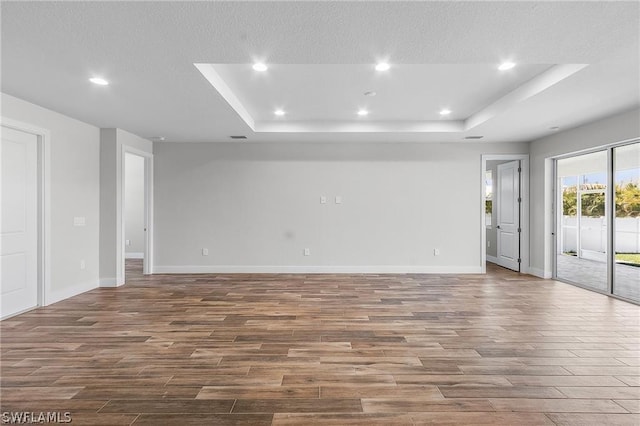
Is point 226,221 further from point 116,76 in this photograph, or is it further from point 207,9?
point 207,9

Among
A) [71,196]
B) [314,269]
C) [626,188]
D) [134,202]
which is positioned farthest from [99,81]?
[626,188]

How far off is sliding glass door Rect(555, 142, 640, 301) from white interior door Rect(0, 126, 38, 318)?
8.05m

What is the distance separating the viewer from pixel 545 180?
5949 millimetres

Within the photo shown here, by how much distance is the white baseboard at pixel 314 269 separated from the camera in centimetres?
637

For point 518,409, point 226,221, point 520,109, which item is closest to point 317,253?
point 226,221

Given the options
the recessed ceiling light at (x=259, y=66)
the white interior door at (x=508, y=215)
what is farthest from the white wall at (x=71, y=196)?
the white interior door at (x=508, y=215)

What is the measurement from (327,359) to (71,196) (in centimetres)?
449

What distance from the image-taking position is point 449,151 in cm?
641

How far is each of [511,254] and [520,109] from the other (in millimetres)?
3862

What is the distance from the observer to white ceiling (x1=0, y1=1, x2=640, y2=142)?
204 cm

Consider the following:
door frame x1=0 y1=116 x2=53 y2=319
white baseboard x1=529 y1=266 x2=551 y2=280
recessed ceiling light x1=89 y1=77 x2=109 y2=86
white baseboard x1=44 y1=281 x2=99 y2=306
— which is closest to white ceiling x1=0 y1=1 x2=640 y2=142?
recessed ceiling light x1=89 y1=77 x2=109 y2=86

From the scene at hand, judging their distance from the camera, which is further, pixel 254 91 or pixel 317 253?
pixel 317 253

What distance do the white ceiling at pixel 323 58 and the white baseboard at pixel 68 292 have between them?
8.24 ft

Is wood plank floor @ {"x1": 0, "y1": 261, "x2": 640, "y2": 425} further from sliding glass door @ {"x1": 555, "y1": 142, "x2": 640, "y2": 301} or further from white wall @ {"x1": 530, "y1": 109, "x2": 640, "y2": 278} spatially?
white wall @ {"x1": 530, "y1": 109, "x2": 640, "y2": 278}
